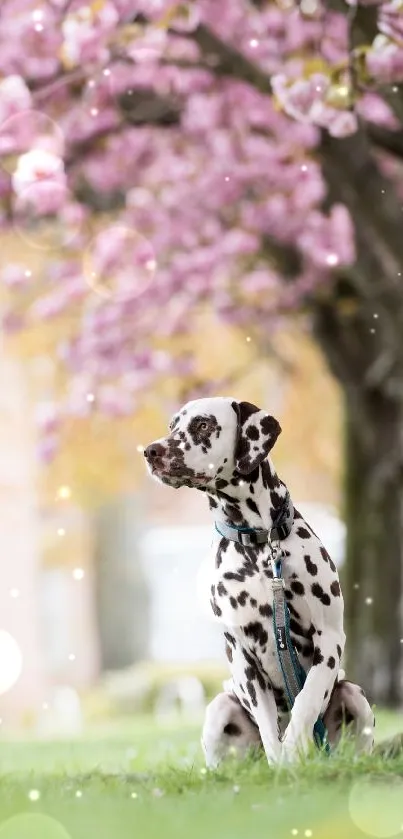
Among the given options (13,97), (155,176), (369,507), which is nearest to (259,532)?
(13,97)

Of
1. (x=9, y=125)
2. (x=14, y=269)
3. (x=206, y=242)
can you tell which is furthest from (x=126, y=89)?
(x=14, y=269)

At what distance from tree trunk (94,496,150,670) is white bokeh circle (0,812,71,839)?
11555mm

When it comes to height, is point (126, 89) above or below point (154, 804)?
above

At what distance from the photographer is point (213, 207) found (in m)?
9.05

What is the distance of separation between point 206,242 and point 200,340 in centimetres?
305

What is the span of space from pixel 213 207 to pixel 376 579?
10.5ft

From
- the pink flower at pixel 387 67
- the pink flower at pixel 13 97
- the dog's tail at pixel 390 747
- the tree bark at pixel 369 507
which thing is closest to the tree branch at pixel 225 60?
the pink flower at pixel 387 67

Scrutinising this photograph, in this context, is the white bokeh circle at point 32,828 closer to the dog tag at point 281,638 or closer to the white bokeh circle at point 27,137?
the dog tag at point 281,638

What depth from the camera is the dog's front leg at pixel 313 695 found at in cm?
288

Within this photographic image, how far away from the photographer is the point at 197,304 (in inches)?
390

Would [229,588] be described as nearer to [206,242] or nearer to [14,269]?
[206,242]

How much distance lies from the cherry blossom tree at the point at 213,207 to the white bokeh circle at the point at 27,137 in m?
0.02

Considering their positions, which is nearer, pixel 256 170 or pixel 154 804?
pixel 154 804

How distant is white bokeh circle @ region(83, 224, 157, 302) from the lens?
8.99 m
